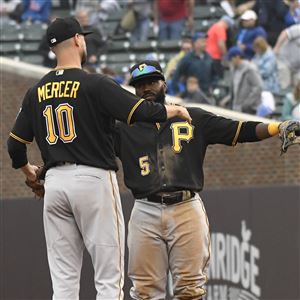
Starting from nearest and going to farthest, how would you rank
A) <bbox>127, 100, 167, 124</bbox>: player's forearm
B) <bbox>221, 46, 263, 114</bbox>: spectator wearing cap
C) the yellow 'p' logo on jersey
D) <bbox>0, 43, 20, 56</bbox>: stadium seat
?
<bbox>127, 100, 167, 124</bbox>: player's forearm
the yellow 'p' logo on jersey
<bbox>221, 46, 263, 114</bbox>: spectator wearing cap
<bbox>0, 43, 20, 56</bbox>: stadium seat

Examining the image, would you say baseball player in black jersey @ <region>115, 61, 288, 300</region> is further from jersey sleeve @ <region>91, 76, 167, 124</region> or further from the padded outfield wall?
the padded outfield wall

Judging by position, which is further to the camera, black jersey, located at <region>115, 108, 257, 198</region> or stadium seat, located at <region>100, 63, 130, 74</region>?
stadium seat, located at <region>100, 63, 130, 74</region>

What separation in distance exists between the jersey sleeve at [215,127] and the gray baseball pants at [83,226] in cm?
97

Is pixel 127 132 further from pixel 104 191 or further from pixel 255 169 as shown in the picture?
pixel 255 169

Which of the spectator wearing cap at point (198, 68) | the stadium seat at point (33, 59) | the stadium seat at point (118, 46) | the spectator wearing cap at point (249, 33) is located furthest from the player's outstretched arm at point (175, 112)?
the stadium seat at point (118, 46)

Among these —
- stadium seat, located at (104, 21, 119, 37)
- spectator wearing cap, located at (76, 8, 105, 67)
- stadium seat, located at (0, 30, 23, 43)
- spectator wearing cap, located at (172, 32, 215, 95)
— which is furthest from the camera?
stadium seat, located at (0, 30, 23, 43)

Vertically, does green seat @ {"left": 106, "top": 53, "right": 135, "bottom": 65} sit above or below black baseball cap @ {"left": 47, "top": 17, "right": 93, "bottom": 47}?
below

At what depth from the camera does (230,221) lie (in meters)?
11.1

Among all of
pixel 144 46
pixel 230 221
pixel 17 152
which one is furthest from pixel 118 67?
pixel 17 152

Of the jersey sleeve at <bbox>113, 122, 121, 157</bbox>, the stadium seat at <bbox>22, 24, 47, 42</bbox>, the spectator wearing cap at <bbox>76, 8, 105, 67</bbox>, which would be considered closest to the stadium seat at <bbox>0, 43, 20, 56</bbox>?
the stadium seat at <bbox>22, 24, 47, 42</bbox>

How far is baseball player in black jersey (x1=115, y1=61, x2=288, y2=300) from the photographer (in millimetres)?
7832

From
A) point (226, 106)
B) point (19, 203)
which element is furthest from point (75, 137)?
point (226, 106)

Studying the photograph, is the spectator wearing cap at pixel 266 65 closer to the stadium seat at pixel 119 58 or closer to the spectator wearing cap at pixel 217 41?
the spectator wearing cap at pixel 217 41

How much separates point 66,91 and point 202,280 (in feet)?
5.62
